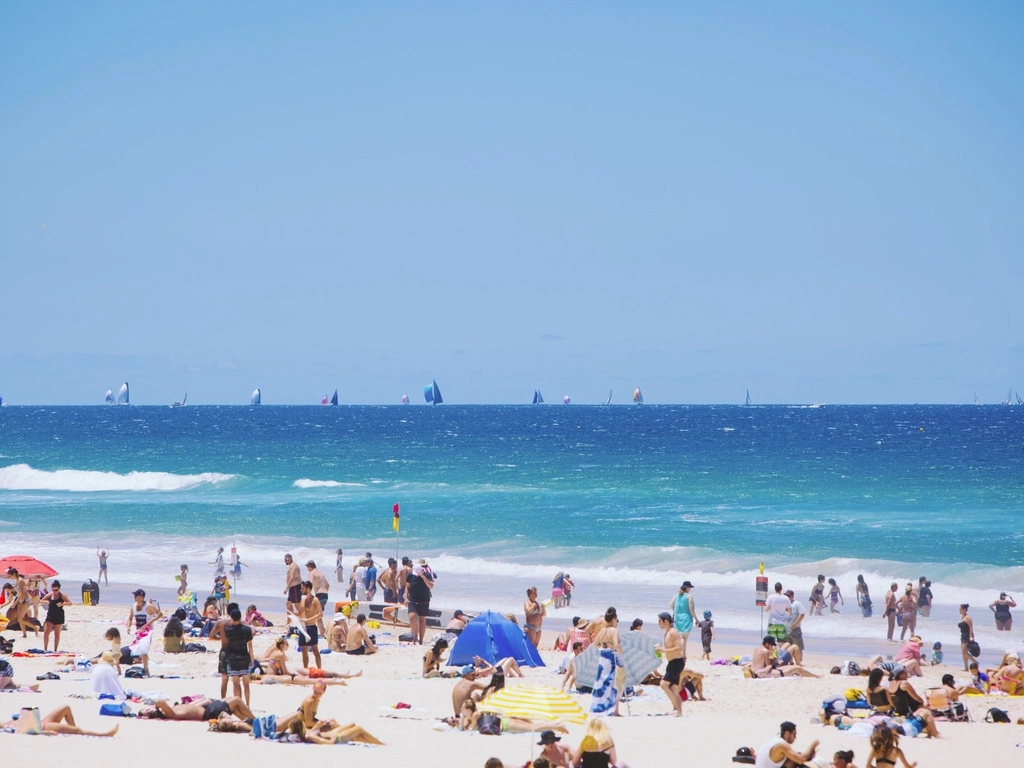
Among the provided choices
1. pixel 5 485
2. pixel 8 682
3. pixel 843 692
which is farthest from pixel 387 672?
pixel 5 485

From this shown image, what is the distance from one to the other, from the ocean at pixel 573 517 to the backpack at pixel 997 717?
21.6ft

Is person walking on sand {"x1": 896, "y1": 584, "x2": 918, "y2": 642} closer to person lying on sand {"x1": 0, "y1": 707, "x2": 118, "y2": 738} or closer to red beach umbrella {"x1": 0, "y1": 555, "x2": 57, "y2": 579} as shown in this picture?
person lying on sand {"x1": 0, "y1": 707, "x2": 118, "y2": 738}

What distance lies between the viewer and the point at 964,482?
51.6 m

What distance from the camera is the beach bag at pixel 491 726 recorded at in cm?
1177

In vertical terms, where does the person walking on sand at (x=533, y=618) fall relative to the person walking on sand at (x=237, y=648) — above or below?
below

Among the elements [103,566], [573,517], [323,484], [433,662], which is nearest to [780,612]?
[433,662]

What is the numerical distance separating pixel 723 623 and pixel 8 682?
13127 millimetres

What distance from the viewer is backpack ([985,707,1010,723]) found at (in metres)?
12.7

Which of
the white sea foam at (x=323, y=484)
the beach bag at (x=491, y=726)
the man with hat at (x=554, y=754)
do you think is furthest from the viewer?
the white sea foam at (x=323, y=484)

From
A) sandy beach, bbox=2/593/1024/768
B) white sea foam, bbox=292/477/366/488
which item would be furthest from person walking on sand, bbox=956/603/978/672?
white sea foam, bbox=292/477/366/488

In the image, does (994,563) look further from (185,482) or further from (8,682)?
(185,482)

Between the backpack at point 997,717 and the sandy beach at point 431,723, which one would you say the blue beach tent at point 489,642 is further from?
the backpack at point 997,717

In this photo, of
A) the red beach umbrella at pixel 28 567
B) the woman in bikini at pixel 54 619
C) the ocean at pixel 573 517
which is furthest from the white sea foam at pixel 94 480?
the woman in bikini at pixel 54 619

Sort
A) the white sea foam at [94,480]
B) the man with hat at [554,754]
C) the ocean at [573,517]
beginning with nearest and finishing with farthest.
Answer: the man with hat at [554,754] → the ocean at [573,517] → the white sea foam at [94,480]
